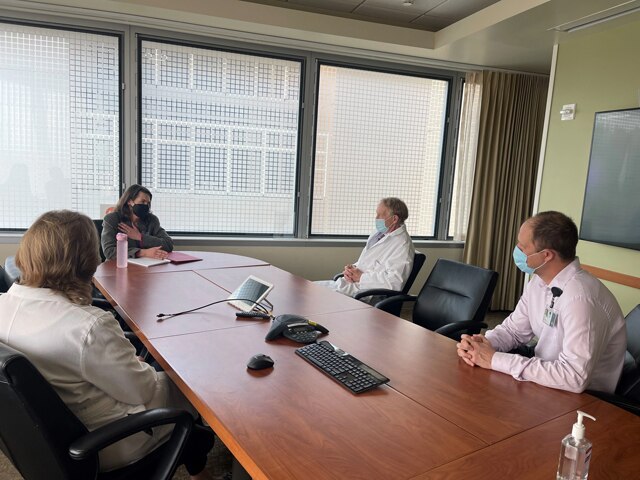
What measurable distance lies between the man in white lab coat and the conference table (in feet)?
3.72

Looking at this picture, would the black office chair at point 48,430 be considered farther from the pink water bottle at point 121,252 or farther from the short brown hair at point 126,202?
the short brown hair at point 126,202

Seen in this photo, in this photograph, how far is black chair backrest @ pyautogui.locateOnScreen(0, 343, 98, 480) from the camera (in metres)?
1.08

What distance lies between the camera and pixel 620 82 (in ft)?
11.2

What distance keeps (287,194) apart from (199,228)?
92cm

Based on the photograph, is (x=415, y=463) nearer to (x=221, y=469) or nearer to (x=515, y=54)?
(x=221, y=469)

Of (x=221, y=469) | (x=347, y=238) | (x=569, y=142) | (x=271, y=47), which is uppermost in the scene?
(x=271, y=47)

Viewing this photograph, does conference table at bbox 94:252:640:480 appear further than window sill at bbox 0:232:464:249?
No

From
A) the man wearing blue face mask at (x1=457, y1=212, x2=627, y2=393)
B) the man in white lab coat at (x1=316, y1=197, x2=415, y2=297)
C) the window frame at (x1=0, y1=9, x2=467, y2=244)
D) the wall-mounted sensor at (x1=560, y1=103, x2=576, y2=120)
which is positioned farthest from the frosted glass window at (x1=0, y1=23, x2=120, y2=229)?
the wall-mounted sensor at (x1=560, y1=103, x2=576, y2=120)

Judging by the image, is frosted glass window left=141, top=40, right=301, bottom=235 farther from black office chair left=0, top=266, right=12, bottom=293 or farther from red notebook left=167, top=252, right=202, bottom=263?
black office chair left=0, top=266, right=12, bottom=293

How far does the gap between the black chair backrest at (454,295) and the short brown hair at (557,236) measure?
0.75m

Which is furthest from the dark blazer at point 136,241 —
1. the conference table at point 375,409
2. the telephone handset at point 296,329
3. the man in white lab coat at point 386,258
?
the telephone handset at point 296,329

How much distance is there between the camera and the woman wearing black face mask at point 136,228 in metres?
3.25

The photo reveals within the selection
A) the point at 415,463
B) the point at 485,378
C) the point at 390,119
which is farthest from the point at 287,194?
the point at 415,463

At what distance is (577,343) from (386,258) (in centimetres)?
189
